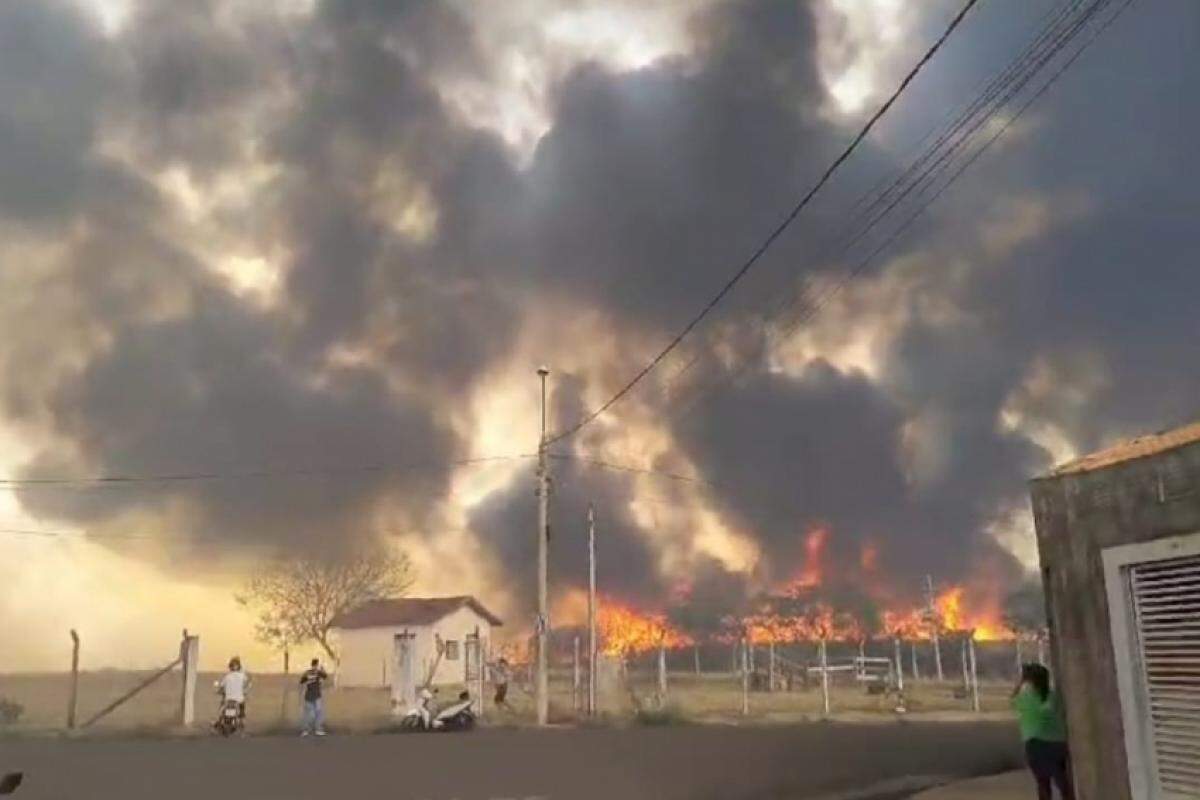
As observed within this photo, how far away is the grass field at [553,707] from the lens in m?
27.7

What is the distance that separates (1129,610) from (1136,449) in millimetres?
1374

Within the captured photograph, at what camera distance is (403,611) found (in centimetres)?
5259

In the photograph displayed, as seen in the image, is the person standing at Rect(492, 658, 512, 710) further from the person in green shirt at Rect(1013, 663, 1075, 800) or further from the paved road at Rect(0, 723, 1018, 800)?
the person in green shirt at Rect(1013, 663, 1075, 800)

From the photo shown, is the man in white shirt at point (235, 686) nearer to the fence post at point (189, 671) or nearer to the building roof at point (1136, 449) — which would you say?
the fence post at point (189, 671)

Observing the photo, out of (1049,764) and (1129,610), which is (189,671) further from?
(1129,610)

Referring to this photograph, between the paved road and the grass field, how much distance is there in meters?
4.24

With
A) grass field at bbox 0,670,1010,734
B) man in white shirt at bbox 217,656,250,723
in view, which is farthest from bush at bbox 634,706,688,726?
man in white shirt at bbox 217,656,250,723

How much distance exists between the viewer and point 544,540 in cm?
3061

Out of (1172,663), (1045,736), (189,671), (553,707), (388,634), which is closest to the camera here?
(1172,663)

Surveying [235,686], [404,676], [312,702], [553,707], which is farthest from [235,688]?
[553,707]

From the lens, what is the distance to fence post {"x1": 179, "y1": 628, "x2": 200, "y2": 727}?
86.7 feet

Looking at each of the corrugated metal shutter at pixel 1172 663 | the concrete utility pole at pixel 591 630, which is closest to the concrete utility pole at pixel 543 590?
the concrete utility pole at pixel 591 630

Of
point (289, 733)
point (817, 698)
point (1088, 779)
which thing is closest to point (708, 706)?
point (817, 698)

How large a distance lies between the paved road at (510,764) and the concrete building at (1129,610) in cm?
462
